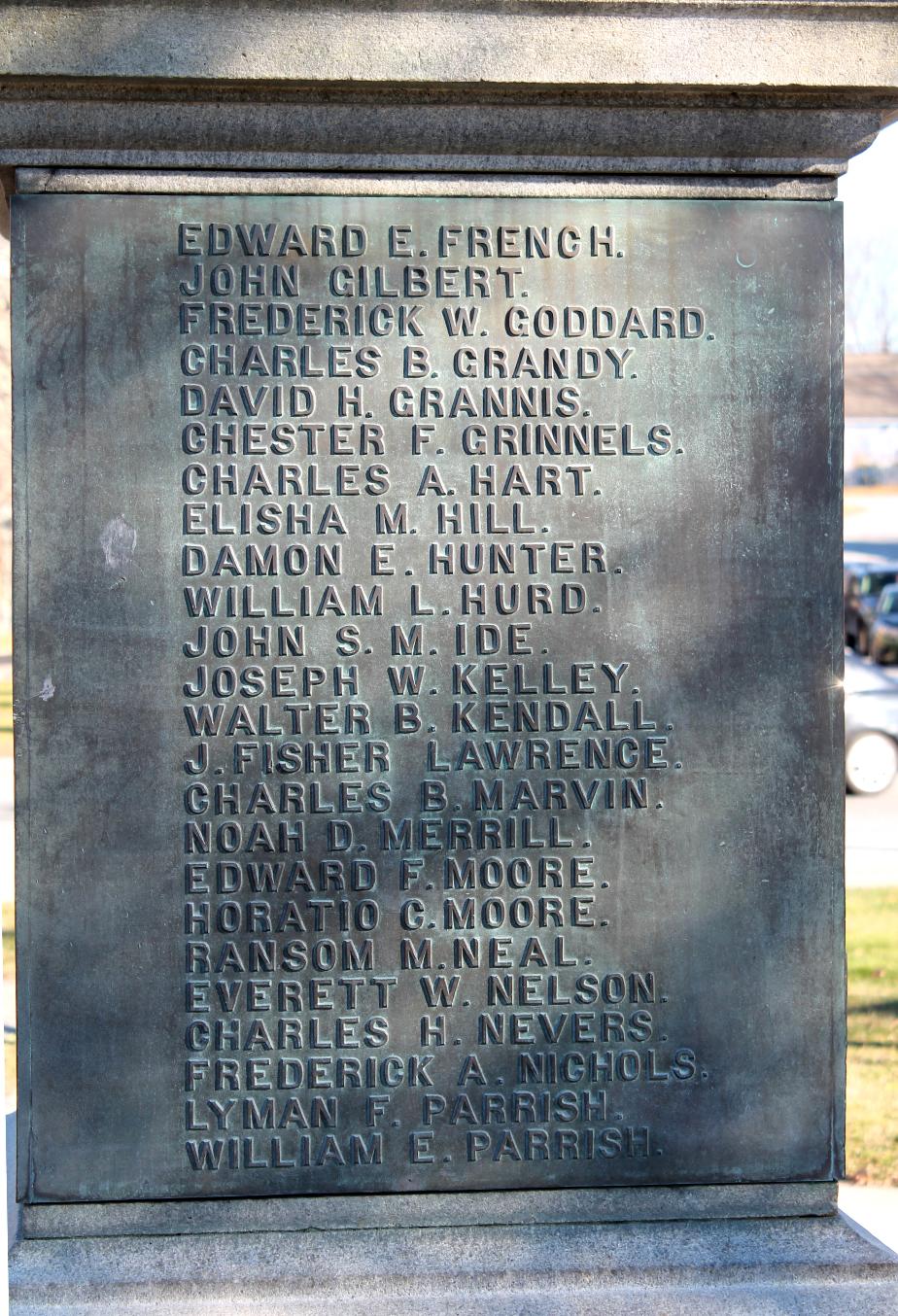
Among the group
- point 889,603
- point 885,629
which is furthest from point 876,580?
point 885,629

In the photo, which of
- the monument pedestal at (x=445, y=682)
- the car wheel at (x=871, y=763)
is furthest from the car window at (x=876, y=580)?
the monument pedestal at (x=445, y=682)

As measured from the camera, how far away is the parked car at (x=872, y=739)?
16.7 m

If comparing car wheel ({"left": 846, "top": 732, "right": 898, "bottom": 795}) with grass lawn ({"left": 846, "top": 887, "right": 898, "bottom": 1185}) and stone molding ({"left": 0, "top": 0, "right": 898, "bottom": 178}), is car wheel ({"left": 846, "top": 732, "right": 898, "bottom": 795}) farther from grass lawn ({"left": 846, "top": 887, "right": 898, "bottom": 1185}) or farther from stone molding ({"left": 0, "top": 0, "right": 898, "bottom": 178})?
stone molding ({"left": 0, "top": 0, "right": 898, "bottom": 178})

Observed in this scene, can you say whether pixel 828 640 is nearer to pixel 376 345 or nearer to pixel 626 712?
pixel 626 712

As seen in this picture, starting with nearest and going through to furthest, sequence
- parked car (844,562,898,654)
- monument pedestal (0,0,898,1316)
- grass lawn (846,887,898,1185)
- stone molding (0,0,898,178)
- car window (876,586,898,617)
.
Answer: stone molding (0,0,898,178) → monument pedestal (0,0,898,1316) → grass lawn (846,887,898,1185) → car window (876,586,898,617) → parked car (844,562,898,654)

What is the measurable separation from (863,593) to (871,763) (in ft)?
62.7

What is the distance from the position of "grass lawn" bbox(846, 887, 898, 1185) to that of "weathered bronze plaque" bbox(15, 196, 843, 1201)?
2.60 meters

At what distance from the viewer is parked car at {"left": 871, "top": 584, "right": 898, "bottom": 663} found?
106 ft

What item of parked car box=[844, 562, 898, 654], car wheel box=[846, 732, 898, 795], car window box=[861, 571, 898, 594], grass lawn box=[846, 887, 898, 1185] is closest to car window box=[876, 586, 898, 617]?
parked car box=[844, 562, 898, 654]

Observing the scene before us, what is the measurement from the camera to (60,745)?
11.2 feet

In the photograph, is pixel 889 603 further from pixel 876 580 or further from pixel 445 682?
pixel 445 682

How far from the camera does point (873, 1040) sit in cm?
719

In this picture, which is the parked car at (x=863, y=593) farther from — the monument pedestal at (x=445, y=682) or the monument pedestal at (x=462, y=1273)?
the monument pedestal at (x=462, y=1273)

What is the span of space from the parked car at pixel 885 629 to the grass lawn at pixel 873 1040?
23.2m
